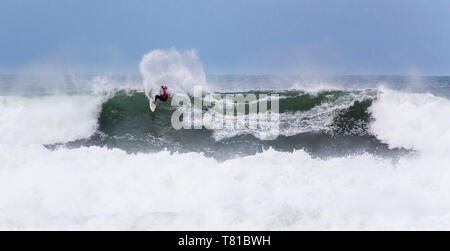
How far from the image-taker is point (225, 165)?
10.1 m

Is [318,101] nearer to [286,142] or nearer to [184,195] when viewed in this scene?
[286,142]

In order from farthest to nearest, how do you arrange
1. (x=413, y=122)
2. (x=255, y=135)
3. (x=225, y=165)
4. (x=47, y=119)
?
1. (x=47, y=119)
2. (x=255, y=135)
3. (x=413, y=122)
4. (x=225, y=165)

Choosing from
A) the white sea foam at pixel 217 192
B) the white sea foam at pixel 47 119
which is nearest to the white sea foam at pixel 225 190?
the white sea foam at pixel 217 192

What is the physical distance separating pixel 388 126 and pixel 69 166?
980 centimetres

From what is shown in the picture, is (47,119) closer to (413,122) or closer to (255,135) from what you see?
(255,135)

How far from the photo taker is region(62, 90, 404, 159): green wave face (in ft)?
42.3

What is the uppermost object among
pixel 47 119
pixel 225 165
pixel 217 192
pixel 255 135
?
pixel 47 119

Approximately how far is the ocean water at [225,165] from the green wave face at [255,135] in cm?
6

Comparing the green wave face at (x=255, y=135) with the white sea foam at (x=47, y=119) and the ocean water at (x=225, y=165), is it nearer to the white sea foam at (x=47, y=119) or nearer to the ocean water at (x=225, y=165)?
the ocean water at (x=225, y=165)

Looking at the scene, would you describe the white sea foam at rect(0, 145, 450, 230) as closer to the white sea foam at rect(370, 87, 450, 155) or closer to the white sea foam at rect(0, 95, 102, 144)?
the white sea foam at rect(370, 87, 450, 155)

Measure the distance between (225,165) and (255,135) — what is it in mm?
3782

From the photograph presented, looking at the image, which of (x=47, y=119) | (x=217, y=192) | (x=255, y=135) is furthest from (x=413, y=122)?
(x=47, y=119)

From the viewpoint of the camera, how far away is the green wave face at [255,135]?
42.3ft
